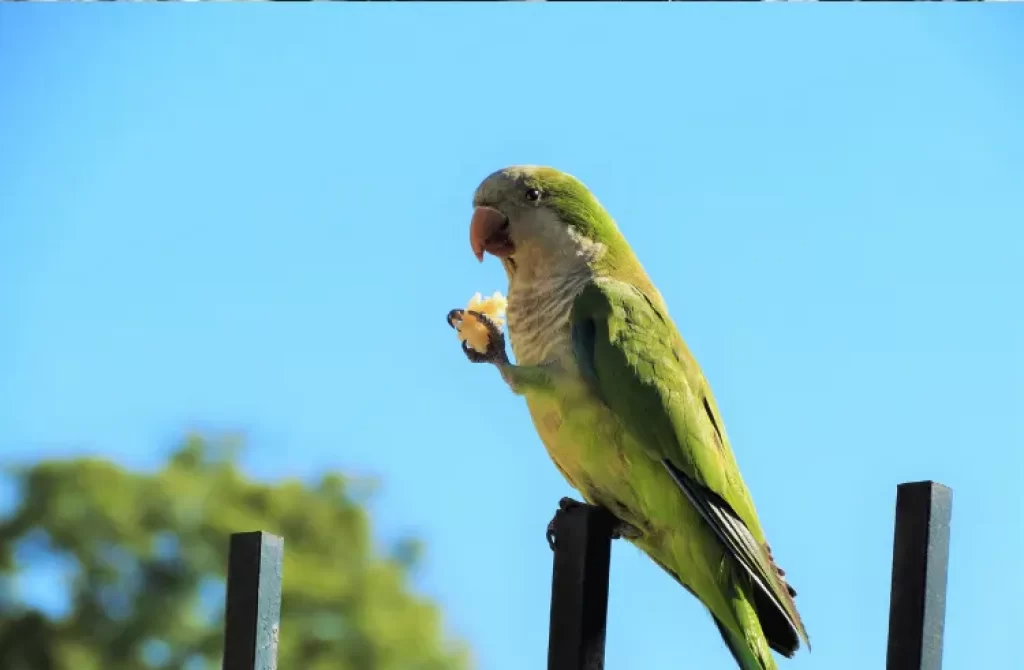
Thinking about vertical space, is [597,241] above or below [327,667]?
above

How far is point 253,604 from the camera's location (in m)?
1.70

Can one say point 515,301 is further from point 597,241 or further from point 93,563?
point 93,563

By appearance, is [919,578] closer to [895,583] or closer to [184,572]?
[895,583]

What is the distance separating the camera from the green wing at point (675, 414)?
2443 millimetres

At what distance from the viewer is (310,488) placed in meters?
14.4

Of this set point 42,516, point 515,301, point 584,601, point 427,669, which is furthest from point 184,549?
point 584,601

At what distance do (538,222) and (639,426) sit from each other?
64 centimetres

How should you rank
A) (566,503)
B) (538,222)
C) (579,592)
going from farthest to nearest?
(538,222) < (566,503) < (579,592)

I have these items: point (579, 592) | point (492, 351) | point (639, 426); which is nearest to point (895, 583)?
point (579, 592)

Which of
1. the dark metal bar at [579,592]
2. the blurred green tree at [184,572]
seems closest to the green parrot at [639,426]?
the dark metal bar at [579,592]

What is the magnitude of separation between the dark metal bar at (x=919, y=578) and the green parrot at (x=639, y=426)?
47cm

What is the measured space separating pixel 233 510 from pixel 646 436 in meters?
12.6

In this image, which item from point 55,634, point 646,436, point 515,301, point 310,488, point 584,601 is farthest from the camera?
point 310,488

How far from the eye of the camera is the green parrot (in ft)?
8.07
